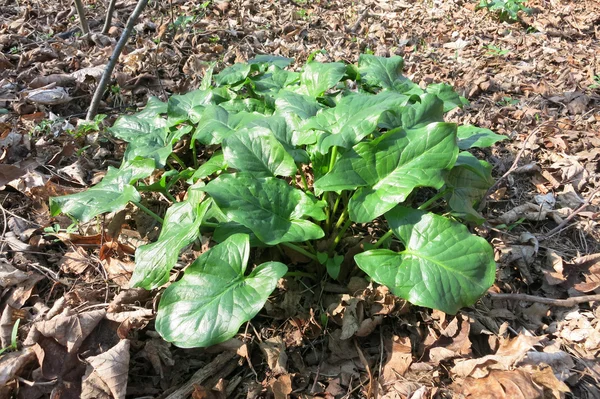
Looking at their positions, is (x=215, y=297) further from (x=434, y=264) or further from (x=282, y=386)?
(x=434, y=264)

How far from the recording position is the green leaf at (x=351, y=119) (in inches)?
67.1

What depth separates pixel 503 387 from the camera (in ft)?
4.57

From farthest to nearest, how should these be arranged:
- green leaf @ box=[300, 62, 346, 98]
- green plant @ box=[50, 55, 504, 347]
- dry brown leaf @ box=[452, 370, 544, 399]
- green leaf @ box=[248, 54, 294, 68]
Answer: green leaf @ box=[248, 54, 294, 68] < green leaf @ box=[300, 62, 346, 98] < green plant @ box=[50, 55, 504, 347] < dry brown leaf @ box=[452, 370, 544, 399]

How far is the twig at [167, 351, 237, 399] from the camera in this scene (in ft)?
5.11

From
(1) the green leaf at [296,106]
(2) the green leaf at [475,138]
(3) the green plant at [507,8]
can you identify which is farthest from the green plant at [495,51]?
(1) the green leaf at [296,106]

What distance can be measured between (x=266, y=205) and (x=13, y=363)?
1.07m

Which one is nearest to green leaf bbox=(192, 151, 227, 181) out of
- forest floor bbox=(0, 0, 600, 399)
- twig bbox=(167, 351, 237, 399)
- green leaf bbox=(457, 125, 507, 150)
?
forest floor bbox=(0, 0, 600, 399)

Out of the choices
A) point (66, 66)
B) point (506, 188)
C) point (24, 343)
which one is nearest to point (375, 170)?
point (506, 188)

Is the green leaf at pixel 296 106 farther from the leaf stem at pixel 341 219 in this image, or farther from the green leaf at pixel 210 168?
the leaf stem at pixel 341 219

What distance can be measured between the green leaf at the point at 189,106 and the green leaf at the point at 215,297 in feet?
3.35

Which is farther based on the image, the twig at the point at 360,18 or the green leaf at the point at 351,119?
the twig at the point at 360,18

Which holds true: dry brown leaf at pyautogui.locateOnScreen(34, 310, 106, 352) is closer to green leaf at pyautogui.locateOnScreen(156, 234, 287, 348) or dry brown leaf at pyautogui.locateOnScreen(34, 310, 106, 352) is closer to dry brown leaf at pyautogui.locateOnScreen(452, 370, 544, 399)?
green leaf at pyautogui.locateOnScreen(156, 234, 287, 348)

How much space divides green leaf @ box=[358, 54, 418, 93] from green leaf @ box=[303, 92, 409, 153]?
48 cm

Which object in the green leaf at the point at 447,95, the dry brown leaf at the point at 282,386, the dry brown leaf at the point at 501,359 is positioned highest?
the green leaf at the point at 447,95
